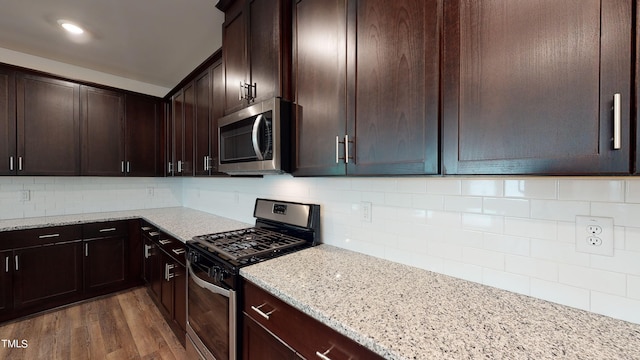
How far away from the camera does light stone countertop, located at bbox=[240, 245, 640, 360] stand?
67 centimetres

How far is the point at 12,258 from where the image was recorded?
2.29m

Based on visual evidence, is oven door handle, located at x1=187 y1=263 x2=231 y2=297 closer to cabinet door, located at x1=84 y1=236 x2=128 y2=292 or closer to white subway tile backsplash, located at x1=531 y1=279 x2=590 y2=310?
white subway tile backsplash, located at x1=531 y1=279 x2=590 y2=310

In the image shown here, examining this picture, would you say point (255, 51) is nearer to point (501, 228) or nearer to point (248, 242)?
point (248, 242)

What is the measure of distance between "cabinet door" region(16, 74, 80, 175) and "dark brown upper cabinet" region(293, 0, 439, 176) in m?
2.80

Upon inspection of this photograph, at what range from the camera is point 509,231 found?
3.27 feet

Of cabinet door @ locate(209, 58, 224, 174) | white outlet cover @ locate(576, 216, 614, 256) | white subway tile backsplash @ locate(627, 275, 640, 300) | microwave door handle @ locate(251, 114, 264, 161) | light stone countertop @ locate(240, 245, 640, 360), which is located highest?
cabinet door @ locate(209, 58, 224, 174)

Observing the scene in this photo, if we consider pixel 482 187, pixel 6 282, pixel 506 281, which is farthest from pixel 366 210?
pixel 6 282

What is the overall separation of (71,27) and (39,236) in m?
1.90

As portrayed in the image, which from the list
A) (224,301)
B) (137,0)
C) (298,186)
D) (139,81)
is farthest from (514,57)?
(139,81)

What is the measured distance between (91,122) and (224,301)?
9.20 feet

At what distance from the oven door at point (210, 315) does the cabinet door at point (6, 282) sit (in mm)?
1918

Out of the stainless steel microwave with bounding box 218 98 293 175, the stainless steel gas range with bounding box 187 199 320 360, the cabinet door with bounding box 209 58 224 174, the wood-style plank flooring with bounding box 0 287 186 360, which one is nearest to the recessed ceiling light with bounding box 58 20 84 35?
the cabinet door with bounding box 209 58 224 174

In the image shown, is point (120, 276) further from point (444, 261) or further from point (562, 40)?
point (562, 40)

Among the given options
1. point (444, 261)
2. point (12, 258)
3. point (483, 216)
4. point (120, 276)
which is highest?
point (483, 216)
